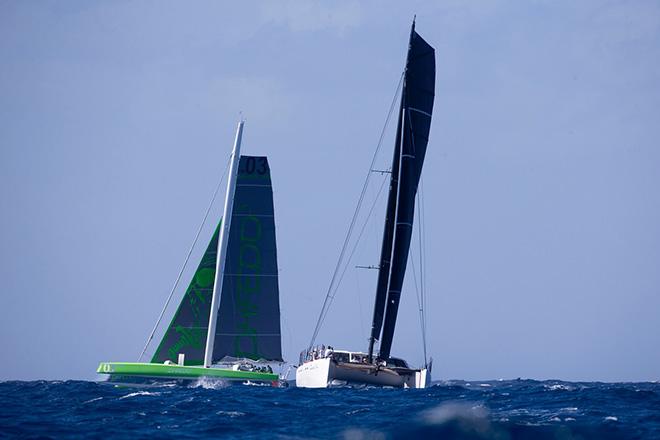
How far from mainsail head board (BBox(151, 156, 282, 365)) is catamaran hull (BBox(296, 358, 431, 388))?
23.4 feet

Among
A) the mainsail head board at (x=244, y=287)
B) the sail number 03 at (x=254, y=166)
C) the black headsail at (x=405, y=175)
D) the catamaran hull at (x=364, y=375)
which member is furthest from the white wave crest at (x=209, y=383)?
the sail number 03 at (x=254, y=166)

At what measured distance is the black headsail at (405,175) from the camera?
4975 cm

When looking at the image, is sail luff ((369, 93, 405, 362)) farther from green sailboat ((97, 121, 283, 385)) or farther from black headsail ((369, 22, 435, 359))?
green sailboat ((97, 121, 283, 385))

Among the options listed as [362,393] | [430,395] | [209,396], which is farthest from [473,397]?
[209,396]

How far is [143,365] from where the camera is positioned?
4859 cm

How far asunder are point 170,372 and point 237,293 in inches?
263

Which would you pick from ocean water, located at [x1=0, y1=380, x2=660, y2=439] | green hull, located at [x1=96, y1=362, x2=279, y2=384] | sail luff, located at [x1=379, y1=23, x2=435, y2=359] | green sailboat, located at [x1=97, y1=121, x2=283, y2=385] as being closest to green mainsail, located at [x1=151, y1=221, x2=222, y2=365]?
green sailboat, located at [x1=97, y1=121, x2=283, y2=385]

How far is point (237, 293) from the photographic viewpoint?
53656mm

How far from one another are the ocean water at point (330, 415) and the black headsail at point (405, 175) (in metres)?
10.1

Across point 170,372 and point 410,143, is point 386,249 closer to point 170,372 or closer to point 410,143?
point 410,143

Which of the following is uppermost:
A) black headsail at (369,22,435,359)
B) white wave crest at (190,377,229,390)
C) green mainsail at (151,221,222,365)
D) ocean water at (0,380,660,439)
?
black headsail at (369,22,435,359)

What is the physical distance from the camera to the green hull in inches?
1905

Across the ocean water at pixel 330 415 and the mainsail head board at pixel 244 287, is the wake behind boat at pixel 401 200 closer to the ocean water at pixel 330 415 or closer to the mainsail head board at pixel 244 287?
the mainsail head board at pixel 244 287

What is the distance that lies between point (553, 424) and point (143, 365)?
27.3 m
